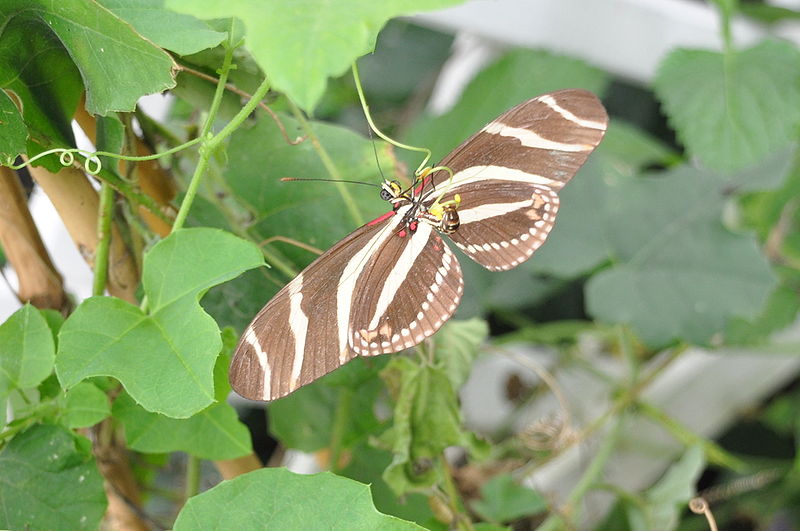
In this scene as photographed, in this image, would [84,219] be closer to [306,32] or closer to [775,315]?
[306,32]

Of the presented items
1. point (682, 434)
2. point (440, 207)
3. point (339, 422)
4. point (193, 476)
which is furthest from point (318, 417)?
point (682, 434)

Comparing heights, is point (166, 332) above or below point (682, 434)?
above

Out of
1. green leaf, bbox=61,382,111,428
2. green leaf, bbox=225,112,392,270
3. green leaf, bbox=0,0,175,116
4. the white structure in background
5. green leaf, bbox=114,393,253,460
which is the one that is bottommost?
the white structure in background

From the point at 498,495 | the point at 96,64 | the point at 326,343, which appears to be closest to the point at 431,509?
the point at 498,495

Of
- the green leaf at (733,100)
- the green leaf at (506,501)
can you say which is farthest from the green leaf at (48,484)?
the green leaf at (733,100)

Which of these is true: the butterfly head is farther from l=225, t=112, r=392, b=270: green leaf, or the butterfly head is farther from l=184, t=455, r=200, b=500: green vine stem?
l=184, t=455, r=200, b=500: green vine stem

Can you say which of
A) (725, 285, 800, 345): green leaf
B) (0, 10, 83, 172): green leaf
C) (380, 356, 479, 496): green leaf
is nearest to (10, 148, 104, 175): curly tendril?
(0, 10, 83, 172): green leaf
